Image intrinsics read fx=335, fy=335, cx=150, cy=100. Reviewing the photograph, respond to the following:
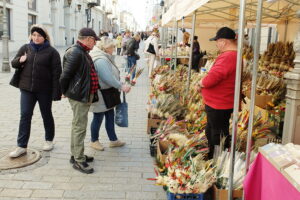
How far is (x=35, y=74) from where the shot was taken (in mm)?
4305

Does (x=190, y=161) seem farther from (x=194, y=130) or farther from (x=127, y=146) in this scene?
(x=127, y=146)

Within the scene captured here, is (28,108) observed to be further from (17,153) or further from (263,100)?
(263,100)

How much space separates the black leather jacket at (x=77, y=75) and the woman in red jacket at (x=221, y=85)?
4.39 feet

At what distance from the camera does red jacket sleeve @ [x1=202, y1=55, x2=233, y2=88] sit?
357 centimetres

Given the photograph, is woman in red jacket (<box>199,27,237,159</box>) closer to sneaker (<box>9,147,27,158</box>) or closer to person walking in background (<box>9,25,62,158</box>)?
person walking in background (<box>9,25,62,158</box>)

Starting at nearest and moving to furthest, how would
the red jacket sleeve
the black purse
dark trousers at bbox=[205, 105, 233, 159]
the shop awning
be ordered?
the red jacket sleeve, dark trousers at bbox=[205, 105, 233, 159], the shop awning, the black purse

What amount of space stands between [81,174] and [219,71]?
2.07m

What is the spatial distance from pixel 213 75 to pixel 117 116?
5.95 feet

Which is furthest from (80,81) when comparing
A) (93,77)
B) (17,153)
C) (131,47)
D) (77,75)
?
(131,47)

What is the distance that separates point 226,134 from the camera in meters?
3.87

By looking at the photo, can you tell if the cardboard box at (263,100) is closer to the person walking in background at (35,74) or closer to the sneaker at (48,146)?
the person walking in background at (35,74)

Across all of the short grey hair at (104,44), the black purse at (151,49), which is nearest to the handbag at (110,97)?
the short grey hair at (104,44)

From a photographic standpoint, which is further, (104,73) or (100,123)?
(100,123)

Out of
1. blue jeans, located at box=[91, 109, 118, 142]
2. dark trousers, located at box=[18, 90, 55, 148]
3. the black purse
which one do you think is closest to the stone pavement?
blue jeans, located at box=[91, 109, 118, 142]
